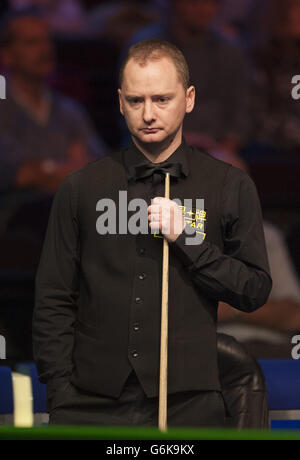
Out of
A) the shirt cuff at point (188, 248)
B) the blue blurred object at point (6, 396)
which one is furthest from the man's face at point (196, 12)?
the shirt cuff at point (188, 248)

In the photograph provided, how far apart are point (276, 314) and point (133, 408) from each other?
317 cm

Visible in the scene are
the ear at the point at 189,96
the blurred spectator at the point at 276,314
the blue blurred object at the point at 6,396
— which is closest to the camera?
the ear at the point at 189,96

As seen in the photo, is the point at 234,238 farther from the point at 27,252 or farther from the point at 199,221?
the point at 27,252

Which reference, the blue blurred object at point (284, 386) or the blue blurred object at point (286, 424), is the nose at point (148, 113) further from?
the blue blurred object at point (286, 424)

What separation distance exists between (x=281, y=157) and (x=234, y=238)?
3.30 metres

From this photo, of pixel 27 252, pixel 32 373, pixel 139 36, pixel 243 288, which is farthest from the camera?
pixel 139 36

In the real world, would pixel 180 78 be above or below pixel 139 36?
below

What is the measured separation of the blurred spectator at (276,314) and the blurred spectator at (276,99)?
0.59 meters

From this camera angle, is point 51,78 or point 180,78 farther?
point 51,78

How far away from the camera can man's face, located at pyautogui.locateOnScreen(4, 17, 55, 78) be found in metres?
5.47

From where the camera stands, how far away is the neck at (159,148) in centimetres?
237

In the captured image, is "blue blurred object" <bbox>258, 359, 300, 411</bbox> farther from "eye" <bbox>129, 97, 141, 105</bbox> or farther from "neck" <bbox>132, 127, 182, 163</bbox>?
"eye" <bbox>129, 97, 141, 105</bbox>
